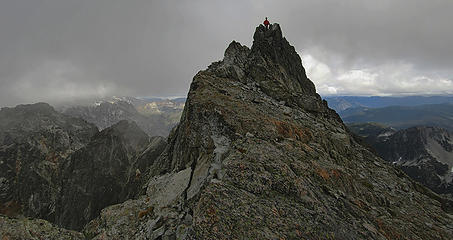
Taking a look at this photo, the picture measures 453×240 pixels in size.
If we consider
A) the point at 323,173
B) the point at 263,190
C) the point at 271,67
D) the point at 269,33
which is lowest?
the point at 323,173

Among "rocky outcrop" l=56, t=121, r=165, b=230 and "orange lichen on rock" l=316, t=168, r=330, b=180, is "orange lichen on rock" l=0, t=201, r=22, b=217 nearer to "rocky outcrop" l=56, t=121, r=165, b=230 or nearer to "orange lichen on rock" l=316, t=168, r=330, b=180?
"rocky outcrop" l=56, t=121, r=165, b=230

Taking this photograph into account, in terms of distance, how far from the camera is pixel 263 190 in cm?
1442

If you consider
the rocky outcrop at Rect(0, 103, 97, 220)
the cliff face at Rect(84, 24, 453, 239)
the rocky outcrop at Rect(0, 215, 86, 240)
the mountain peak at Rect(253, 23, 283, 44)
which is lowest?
the rocky outcrop at Rect(0, 103, 97, 220)

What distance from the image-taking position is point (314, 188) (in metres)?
16.1

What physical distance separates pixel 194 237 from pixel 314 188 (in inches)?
383

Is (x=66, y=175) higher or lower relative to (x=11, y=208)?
higher

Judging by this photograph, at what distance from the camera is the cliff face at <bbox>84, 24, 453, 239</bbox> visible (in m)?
12.6

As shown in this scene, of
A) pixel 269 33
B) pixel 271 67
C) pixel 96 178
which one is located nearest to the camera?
pixel 271 67

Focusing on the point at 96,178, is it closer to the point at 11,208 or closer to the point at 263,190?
the point at 11,208

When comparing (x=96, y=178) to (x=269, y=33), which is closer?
(x=269, y=33)

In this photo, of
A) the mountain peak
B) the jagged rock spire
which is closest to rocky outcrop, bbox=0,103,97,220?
the jagged rock spire

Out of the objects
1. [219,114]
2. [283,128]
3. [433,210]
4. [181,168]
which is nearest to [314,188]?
[283,128]

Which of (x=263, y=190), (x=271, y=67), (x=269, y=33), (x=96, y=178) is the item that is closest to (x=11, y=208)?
(x=96, y=178)

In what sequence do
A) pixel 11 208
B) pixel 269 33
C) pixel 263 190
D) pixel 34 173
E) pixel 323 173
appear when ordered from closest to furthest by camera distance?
pixel 263 190, pixel 323 173, pixel 269 33, pixel 11 208, pixel 34 173
